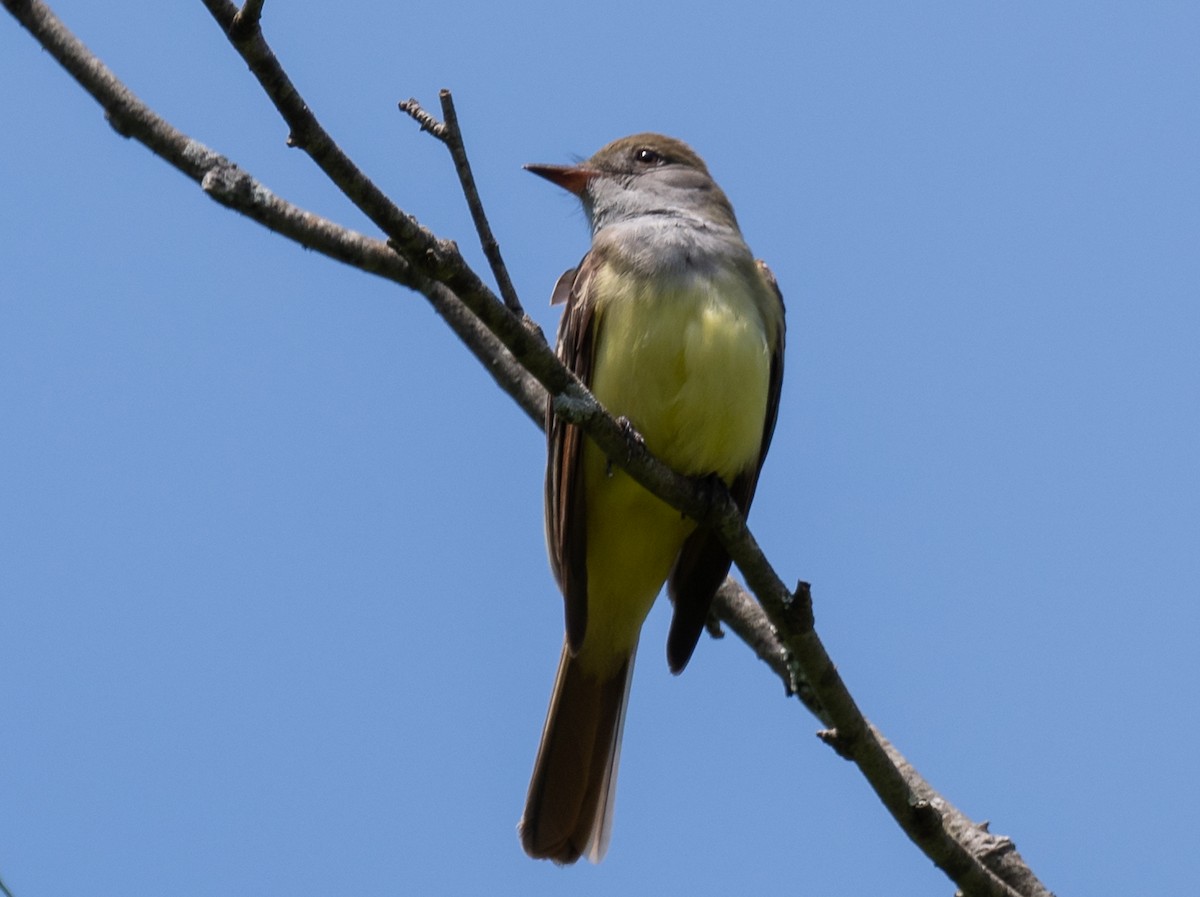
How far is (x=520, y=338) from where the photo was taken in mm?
4395

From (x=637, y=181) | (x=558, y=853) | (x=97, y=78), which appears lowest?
(x=558, y=853)

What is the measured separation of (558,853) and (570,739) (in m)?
0.51

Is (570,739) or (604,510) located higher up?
(604,510)

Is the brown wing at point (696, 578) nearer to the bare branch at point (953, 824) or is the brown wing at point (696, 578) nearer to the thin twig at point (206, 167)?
the bare branch at point (953, 824)

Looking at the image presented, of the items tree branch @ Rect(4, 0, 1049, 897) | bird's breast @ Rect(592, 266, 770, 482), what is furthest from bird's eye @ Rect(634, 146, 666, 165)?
tree branch @ Rect(4, 0, 1049, 897)

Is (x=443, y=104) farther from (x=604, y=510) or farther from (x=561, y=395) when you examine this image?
(x=604, y=510)

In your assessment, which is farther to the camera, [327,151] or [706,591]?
[706,591]

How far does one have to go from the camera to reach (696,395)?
6.13 m

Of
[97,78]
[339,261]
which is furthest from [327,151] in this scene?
[97,78]

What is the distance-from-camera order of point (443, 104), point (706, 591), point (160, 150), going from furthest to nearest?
point (706, 591) → point (443, 104) → point (160, 150)

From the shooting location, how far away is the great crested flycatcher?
6199 mm

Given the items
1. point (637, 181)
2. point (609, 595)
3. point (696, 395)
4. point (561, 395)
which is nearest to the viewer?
point (561, 395)

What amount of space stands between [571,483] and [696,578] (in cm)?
71

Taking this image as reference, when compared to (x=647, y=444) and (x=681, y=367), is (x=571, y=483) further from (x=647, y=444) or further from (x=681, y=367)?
(x=681, y=367)
